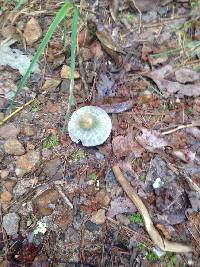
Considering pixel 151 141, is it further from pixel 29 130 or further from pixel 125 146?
pixel 29 130

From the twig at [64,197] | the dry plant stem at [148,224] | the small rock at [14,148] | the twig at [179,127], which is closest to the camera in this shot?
the dry plant stem at [148,224]

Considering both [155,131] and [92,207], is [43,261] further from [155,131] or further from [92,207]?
[155,131]

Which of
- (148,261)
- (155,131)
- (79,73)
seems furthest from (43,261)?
(79,73)

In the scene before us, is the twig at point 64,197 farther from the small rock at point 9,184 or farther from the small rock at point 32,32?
the small rock at point 32,32

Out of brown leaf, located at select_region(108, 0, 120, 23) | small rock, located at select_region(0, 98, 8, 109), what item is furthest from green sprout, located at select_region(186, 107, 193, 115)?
small rock, located at select_region(0, 98, 8, 109)

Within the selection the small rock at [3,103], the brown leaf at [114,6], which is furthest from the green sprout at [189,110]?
the small rock at [3,103]
